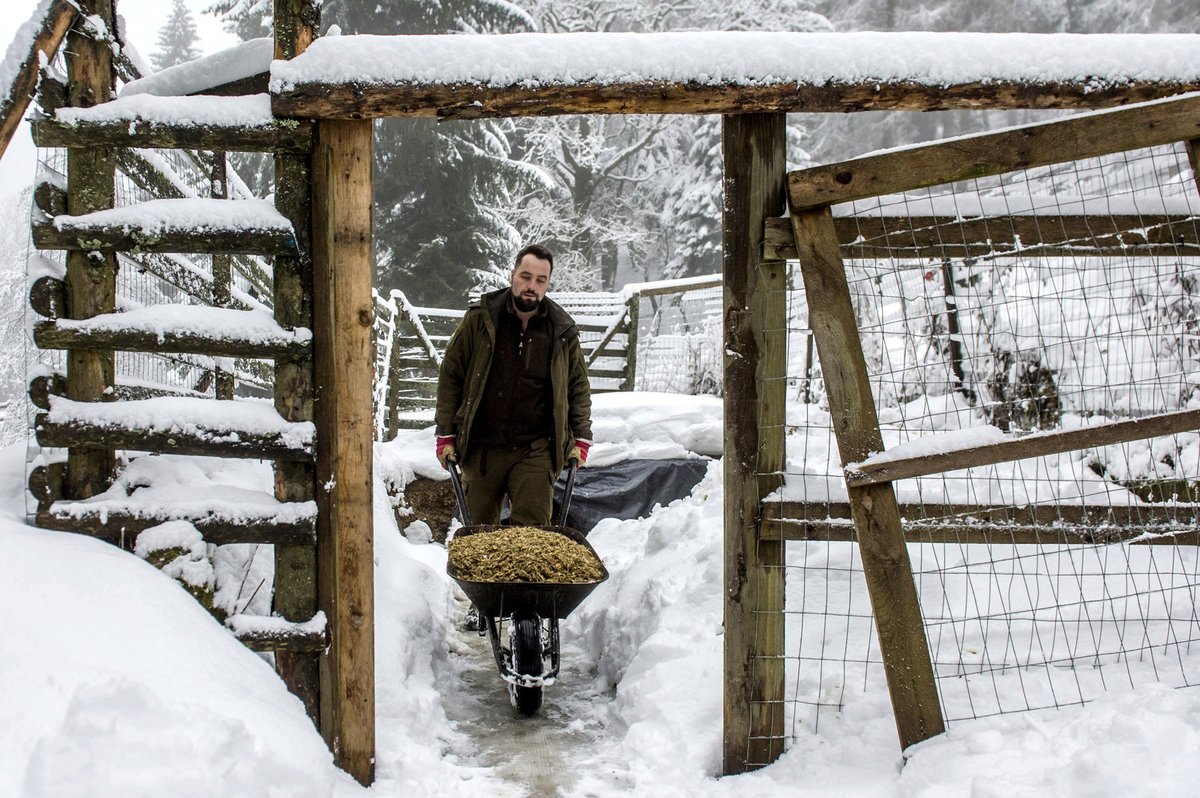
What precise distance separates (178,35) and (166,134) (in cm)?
3973

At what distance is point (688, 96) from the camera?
3004 millimetres

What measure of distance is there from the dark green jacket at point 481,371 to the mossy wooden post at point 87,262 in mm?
1771

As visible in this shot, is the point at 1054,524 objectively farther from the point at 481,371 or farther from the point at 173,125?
the point at 173,125

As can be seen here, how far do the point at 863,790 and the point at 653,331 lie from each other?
1093 centimetres

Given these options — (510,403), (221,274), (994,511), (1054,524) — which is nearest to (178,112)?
(221,274)

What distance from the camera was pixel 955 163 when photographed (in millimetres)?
2908

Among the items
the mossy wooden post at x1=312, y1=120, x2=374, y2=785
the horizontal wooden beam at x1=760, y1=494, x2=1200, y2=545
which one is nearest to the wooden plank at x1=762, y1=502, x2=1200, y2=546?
the horizontal wooden beam at x1=760, y1=494, x2=1200, y2=545

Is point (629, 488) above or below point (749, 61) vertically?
below

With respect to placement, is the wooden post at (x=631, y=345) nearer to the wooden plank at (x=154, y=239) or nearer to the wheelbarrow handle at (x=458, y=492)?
the wheelbarrow handle at (x=458, y=492)

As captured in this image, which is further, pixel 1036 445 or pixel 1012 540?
pixel 1012 540

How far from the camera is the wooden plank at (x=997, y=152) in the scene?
281 centimetres

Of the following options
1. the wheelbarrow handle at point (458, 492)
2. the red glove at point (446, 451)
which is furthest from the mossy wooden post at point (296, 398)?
the red glove at point (446, 451)

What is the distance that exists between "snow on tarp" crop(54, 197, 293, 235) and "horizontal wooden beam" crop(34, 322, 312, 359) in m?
0.34

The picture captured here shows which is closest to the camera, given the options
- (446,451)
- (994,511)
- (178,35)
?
(994,511)
